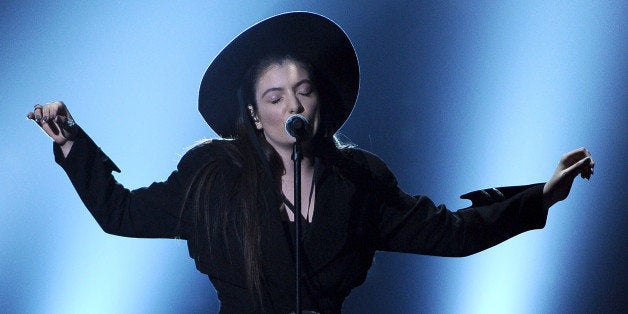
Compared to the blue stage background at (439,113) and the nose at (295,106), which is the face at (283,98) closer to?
the nose at (295,106)

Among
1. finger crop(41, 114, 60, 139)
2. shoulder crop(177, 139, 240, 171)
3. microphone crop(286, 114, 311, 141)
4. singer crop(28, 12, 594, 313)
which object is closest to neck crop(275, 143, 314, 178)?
singer crop(28, 12, 594, 313)

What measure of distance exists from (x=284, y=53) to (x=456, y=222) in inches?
21.2

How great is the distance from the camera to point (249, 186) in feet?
5.57

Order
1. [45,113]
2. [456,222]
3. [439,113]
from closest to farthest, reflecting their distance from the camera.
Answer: [45,113] → [456,222] → [439,113]

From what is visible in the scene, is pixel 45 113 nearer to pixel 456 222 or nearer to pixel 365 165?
pixel 365 165

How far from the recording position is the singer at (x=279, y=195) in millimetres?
1649

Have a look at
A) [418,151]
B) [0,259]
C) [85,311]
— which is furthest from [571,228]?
[0,259]

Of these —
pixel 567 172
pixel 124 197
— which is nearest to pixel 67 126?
pixel 124 197

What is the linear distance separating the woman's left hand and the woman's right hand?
101 cm

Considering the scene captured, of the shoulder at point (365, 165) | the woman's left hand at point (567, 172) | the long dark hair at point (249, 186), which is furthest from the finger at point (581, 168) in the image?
the long dark hair at point (249, 186)

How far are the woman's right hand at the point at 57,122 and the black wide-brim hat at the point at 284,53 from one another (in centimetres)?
32

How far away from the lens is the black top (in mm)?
1650

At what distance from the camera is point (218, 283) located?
169 cm

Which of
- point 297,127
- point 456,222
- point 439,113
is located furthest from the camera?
point 439,113
